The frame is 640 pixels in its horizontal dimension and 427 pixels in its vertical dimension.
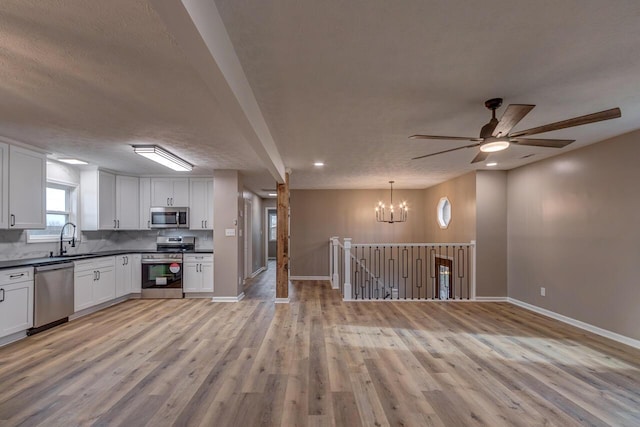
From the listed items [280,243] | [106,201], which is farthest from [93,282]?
[280,243]

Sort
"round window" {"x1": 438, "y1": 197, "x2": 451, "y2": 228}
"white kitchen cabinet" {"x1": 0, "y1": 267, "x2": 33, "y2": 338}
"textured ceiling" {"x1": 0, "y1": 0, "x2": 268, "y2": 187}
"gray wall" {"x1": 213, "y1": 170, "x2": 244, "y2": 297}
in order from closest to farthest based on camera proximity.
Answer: "textured ceiling" {"x1": 0, "y1": 0, "x2": 268, "y2": 187}, "white kitchen cabinet" {"x1": 0, "y1": 267, "x2": 33, "y2": 338}, "gray wall" {"x1": 213, "y1": 170, "x2": 244, "y2": 297}, "round window" {"x1": 438, "y1": 197, "x2": 451, "y2": 228}

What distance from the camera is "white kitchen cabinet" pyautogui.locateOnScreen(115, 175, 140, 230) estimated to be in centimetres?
Answer: 633

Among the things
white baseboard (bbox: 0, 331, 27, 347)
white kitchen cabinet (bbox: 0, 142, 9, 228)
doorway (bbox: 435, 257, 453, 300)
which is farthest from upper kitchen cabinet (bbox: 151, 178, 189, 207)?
doorway (bbox: 435, 257, 453, 300)

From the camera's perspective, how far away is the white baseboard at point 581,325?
12.5 ft

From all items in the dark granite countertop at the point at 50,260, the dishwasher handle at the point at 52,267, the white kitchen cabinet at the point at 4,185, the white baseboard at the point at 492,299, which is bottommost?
the white baseboard at the point at 492,299

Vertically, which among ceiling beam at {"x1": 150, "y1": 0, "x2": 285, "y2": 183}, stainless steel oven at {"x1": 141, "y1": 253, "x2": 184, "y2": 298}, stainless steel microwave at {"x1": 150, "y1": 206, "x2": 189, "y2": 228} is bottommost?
stainless steel oven at {"x1": 141, "y1": 253, "x2": 184, "y2": 298}

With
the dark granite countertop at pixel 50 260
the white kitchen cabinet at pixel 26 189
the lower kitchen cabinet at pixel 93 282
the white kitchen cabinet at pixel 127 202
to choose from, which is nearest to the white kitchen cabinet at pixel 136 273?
the dark granite countertop at pixel 50 260

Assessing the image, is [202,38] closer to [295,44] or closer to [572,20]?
[295,44]

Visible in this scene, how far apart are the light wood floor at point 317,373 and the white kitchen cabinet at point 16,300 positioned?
0.73 ft

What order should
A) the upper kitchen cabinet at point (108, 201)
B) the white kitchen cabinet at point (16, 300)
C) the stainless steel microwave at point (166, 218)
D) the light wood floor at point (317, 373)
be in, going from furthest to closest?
the stainless steel microwave at point (166, 218) < the upper kitchen cabinet at point (108, 201) < the white kitchen cabinet at point (16, 300) < the light wood floor at point (317, 373)

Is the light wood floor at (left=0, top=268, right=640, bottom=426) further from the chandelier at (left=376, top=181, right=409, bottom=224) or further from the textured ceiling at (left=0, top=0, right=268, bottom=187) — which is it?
the chandelier at (left=376, top=181, right=409, bottom=224)

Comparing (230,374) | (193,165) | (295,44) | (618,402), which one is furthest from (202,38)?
(193,165)

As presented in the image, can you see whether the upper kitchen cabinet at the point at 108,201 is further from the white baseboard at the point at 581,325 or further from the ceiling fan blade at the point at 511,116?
the white baseboard at the point at 581,325

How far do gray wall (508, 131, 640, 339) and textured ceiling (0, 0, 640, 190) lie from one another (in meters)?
0.56
